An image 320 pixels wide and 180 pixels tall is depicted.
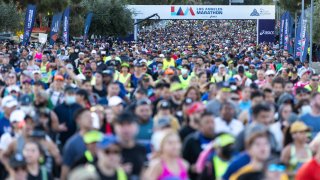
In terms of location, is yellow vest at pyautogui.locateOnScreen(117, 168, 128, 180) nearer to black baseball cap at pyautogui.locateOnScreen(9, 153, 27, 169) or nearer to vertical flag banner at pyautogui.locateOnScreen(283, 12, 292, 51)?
black baseball cap at pyautogui.locateOnScreen(9, 153, 27, 169)

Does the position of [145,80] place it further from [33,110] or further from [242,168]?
[242,168]

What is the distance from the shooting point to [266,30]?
6569 centimetres

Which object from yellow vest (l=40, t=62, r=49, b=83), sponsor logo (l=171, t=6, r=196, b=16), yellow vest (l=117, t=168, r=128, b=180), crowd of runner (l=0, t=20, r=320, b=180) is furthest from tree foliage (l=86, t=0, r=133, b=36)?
yellow vest (l=117, t=168, r=128, b=180)

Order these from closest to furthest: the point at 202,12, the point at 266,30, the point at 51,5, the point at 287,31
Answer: the point at 287,31 < the point at 51,5 < the point at 202,12 < the point at 266,30

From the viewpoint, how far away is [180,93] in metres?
13.5

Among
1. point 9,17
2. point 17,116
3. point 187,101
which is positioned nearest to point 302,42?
point 187,101

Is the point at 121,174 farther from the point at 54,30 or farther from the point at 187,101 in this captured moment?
the point at 54,30

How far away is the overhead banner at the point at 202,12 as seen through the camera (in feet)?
212

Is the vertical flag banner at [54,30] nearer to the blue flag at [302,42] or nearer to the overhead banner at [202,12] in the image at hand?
the blue flag at [302,42]

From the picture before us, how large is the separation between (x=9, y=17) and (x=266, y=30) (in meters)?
21.5

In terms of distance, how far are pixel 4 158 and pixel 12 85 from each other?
238 inches

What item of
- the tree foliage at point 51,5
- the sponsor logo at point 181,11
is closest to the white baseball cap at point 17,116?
the tree foliage at point 51,5

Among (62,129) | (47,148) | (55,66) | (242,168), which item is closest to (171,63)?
(55,66)

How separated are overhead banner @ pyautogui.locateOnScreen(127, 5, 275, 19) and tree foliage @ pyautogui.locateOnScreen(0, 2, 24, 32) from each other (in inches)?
495
